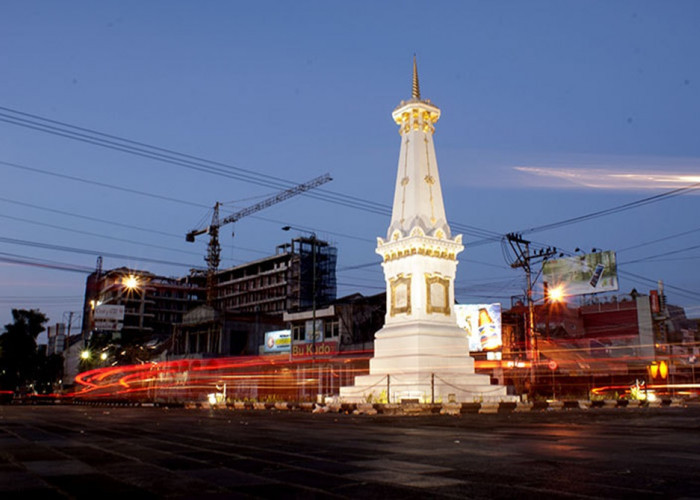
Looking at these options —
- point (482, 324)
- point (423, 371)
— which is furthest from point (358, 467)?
point (482, 324)

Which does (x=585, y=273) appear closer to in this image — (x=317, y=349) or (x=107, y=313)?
(x=317, y=349)

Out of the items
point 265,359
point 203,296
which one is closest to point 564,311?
point 265,359

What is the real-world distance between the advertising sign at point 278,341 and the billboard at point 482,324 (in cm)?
1997

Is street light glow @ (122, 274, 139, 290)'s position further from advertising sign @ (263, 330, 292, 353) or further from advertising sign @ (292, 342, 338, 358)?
advertising sign @ (292, 342, 338, 358)

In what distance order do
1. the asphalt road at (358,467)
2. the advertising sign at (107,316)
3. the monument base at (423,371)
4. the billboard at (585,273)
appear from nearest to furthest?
the asphalt road at (358,467) < the monument base at (423,371) < the billboard at (585,273) < the advertising sign at (107,316)

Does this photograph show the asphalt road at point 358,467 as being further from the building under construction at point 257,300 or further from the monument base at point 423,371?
the building under construction at point 257,300

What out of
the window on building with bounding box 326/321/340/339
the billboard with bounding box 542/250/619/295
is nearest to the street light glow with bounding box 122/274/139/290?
the window on building with bounding box 326/321/340/339

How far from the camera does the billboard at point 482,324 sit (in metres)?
50.8

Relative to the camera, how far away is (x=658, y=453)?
25.4 ft

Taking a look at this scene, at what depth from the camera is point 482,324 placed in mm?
51438

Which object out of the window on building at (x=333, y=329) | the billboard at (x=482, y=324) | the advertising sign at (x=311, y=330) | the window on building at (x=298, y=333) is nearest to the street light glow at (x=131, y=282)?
the window on building at (x=298, y=333)

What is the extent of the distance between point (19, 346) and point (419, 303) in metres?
50.4

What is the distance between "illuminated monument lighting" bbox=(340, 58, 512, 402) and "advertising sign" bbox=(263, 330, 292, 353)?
1420 inches

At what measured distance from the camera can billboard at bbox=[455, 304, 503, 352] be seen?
50844 mm
